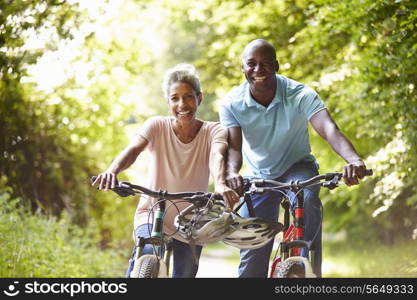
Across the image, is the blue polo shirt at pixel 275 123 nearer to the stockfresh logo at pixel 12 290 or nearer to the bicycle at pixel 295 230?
the bicycle at pixel 295 230

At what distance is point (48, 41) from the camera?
7.53 metres

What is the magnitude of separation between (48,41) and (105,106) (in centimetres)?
298

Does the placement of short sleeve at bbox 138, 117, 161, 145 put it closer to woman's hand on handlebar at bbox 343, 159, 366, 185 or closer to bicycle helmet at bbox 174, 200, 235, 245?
bicycle helmet at bbox 174, 200, 235, 245

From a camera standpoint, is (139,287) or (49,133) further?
(49,133)

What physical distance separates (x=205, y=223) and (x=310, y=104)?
991mm

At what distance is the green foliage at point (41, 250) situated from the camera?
19.9ft

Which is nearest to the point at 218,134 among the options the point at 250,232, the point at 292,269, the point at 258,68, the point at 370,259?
the point at 258,68

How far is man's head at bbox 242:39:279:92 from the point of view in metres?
4.06

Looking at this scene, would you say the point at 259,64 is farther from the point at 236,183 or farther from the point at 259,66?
the point at 236,183

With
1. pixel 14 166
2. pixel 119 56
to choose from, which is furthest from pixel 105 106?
pixel 14 166

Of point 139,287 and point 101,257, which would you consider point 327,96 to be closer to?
point 101,257

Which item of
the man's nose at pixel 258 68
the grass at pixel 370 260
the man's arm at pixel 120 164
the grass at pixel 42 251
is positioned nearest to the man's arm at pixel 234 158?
the man's nose at pixel 258 68

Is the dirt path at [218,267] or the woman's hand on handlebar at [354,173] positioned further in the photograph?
the dirt path at [218,267]

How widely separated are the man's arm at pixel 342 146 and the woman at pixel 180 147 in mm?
577
